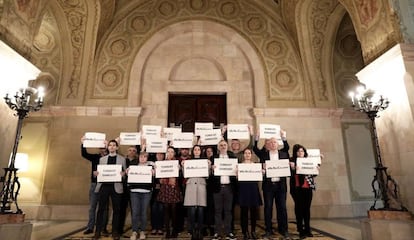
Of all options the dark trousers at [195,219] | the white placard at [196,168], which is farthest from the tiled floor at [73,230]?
the white placard at [196,168]

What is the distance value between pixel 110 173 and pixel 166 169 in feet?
3.06

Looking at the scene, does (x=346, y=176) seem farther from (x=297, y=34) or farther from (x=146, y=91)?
(x=146, y=91)

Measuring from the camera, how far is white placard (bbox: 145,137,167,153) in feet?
15.4

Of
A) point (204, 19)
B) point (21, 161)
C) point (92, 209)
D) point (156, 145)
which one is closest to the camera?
point (156, 145)

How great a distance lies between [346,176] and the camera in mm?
7367

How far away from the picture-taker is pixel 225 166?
4.20 meters

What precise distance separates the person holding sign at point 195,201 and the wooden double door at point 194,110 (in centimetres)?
349

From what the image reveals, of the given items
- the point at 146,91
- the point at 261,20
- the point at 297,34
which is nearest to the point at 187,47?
the point at 146,91

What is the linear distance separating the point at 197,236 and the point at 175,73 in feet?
17.2

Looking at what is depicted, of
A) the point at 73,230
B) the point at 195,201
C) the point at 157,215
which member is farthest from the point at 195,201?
the point at 73,230

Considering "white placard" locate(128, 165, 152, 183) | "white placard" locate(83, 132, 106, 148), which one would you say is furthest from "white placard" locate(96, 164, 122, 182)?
"white placard" locate(83, 132, 106, 148)

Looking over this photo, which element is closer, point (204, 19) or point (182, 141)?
point (182, 141)

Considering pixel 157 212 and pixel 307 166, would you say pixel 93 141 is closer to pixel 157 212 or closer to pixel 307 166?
pixel 157 212

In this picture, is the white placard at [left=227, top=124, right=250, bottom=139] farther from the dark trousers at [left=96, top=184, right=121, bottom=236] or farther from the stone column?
the stone column
